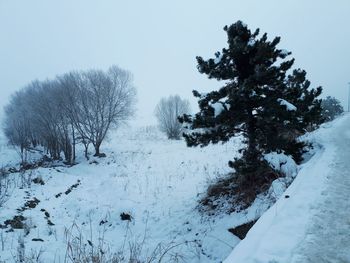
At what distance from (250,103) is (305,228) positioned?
18.3 feet

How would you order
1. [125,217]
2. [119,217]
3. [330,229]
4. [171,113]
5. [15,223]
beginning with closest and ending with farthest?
1. [330,229]
2. [15,223]
3. [125,217]
4. [119,217]
5. [171,113]

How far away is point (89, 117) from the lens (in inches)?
1058

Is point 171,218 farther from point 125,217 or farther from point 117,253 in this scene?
point 117,253

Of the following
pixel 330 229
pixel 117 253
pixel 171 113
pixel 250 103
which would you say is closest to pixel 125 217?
pixel 117 253

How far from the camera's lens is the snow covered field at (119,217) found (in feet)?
20.6

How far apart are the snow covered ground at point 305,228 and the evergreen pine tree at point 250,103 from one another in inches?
112

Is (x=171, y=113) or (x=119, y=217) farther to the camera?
(x=171, y=113)

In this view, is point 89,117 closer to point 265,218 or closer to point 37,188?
point 37,188

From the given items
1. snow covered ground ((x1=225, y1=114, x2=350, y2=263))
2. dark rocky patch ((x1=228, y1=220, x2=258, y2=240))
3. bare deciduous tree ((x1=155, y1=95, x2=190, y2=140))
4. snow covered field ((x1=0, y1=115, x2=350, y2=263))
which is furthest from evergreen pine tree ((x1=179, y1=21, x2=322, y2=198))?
bare deciduous tree ((x1=155, y1=95, x2=190, y2=140))

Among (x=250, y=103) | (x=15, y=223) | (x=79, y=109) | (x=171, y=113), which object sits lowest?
(x=15, y=223)

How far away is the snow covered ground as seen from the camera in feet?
8.93

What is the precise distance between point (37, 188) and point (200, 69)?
8767 mm

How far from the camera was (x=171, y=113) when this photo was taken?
4653cm

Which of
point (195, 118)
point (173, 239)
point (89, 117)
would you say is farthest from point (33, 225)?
point (89, 117)
